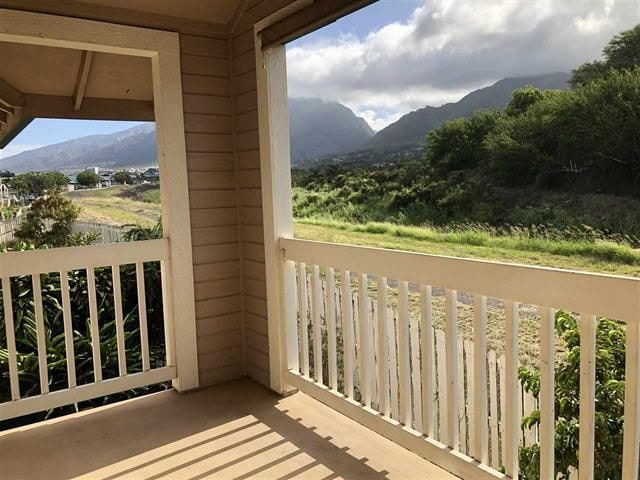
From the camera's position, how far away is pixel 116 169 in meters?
3.69

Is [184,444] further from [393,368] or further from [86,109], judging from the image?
[86,109]

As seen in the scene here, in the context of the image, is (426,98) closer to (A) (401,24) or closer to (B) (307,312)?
(A) (401,24)

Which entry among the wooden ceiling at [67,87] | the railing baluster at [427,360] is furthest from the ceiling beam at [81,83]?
the railing baluster at [427,360]

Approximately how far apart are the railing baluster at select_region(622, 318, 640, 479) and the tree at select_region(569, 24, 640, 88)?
72 cm

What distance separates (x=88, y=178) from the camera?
369cm

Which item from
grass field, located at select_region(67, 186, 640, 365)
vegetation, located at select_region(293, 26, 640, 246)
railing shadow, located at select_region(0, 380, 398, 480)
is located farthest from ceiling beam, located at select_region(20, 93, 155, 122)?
vegetation, located at select_region(293, 26, 640, 246)

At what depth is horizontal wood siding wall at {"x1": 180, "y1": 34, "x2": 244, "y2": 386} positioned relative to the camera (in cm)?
321

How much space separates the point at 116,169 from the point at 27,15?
1.20 m

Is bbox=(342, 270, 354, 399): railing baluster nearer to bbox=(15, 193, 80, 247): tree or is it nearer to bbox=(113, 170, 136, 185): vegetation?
bbox=(113, 170, 136, 185): vegetation

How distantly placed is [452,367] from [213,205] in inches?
72.8

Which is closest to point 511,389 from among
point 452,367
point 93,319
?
point 452,367

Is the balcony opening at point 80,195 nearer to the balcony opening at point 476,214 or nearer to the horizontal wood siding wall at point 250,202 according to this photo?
the horizontal wood siding wall at point 250,202

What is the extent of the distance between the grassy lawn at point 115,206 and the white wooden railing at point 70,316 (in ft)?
2.09

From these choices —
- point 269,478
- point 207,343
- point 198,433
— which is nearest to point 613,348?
point 269,478
